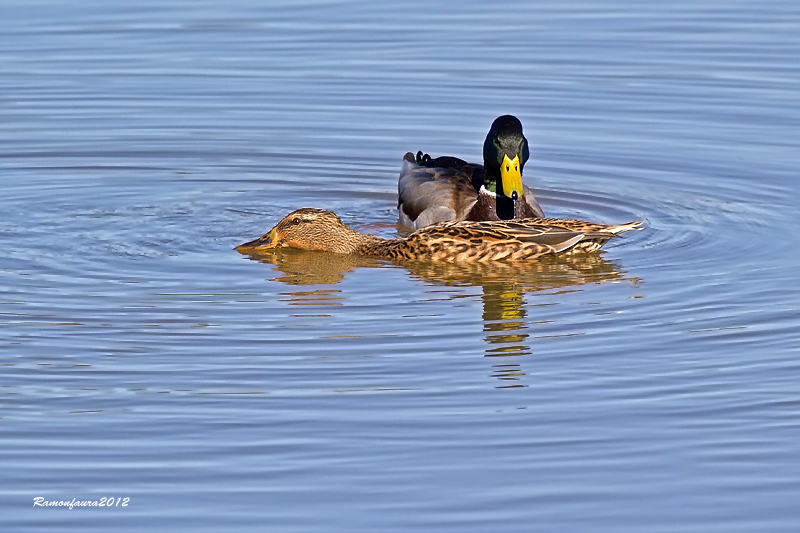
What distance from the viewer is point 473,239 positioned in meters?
11.7

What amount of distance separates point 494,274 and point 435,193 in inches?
84.0

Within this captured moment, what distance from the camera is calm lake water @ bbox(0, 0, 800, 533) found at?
22.7 feet

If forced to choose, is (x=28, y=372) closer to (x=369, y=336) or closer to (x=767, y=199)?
(x=369, y=336)

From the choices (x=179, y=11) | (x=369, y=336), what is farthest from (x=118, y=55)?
(x=369, y=336)

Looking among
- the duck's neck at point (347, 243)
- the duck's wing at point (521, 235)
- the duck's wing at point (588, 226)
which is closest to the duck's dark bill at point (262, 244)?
the duck's neck at point (347, 243)

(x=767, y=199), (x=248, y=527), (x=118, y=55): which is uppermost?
(x=118, y=55)

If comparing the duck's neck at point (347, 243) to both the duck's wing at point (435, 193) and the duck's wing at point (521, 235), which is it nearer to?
the duck's wing at point (521, 235)

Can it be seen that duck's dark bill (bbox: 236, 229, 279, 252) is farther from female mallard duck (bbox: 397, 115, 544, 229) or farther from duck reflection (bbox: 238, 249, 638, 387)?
female mallard duck (bbox: 397, 115, 544, 229)

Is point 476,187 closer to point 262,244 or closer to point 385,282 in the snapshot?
point 262,244

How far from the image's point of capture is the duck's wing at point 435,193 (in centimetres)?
1324

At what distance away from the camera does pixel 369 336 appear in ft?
30.8

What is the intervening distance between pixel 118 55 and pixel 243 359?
10907 mm

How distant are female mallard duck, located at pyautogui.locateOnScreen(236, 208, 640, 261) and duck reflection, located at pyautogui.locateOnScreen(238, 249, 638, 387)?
74 millimetres

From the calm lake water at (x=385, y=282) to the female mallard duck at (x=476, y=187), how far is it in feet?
1.33
